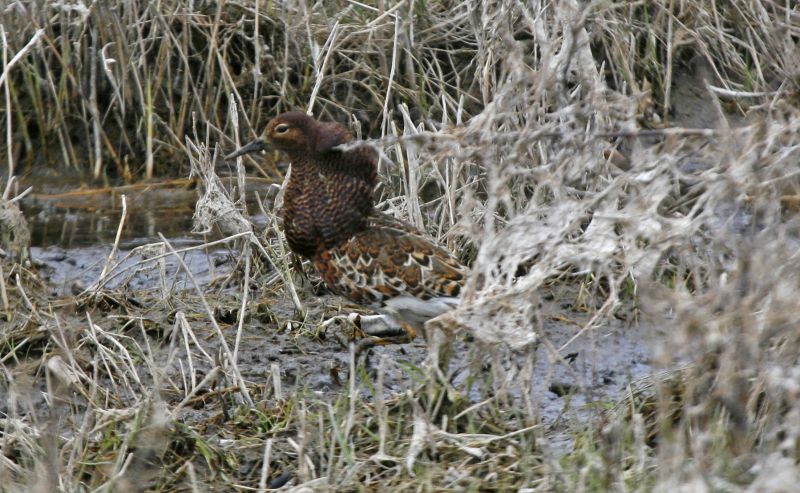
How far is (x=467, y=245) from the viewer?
20.5 ft

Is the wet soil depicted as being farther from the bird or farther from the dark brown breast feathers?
the dark brown breast feathers

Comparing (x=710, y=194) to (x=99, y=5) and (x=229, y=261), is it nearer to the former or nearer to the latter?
(x=229, y=261)

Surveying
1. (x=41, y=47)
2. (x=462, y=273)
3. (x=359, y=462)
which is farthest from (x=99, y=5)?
(x=359, y=462)

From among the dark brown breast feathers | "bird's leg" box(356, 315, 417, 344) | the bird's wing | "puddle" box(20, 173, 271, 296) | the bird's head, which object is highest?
the bird's head

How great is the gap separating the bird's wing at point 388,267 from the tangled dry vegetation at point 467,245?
204 mm

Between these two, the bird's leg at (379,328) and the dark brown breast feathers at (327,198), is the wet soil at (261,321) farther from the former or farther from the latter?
the dark brown breast feathers at (327,198)

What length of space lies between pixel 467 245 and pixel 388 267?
953 millimetres

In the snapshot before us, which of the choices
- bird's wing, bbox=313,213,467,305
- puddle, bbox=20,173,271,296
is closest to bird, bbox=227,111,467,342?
bird's wing, bbox=313,213,467,305

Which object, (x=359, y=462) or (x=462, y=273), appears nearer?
(x=359, y=462)

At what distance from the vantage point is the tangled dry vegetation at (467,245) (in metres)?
3.69

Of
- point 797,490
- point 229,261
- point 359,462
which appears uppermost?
point 797,490

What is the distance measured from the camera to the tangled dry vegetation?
369 cm

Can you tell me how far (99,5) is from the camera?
757 cm

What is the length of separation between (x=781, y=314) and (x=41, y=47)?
5578mm
